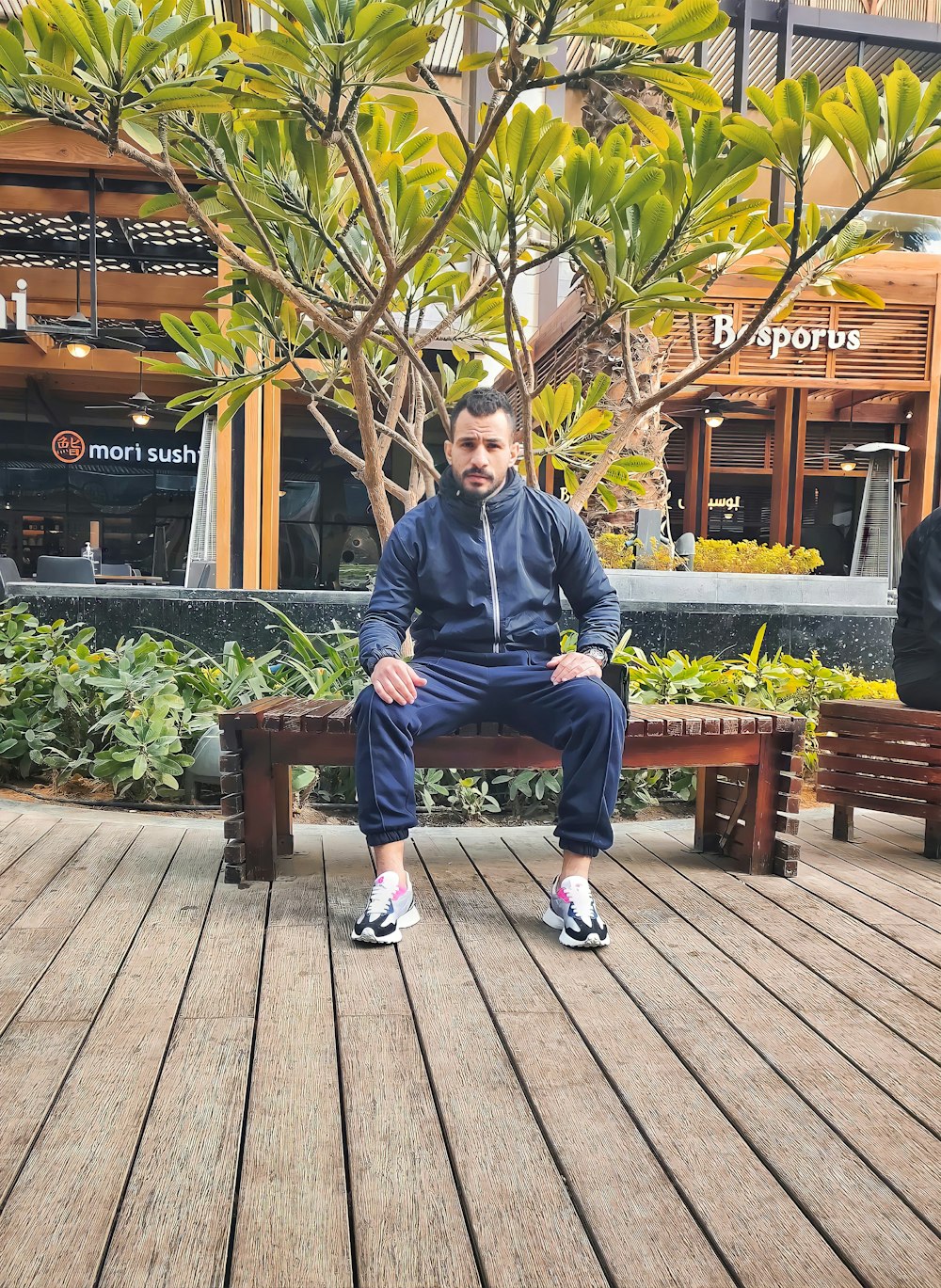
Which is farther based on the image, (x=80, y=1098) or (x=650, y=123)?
(x=650, y=123)

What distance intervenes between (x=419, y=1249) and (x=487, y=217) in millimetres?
2453

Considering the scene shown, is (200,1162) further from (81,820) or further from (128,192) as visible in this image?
(128,192)

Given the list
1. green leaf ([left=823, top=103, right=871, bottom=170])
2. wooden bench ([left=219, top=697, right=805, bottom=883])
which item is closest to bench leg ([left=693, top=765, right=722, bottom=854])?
wooden bench ([left=219, top=697, right=805, bottom=883])

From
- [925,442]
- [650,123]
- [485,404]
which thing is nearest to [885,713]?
[485,404]

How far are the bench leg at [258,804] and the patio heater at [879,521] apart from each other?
9334 millimetres

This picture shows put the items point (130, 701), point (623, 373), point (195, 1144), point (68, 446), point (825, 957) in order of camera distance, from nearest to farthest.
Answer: point (195, 1144), point (825, 957), point (130, 701), point (623, 373), point (68, 446)

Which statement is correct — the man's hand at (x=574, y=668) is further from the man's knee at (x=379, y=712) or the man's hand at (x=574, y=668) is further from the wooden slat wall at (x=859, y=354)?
the wooden slat wall at (x=859, y=354)

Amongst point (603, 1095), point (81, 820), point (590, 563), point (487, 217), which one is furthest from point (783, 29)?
point (603, 1095)

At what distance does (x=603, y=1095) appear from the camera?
1.47m

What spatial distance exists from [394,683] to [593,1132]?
1.10m

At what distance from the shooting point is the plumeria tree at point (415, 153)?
1.89m

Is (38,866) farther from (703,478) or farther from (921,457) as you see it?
(703,478)

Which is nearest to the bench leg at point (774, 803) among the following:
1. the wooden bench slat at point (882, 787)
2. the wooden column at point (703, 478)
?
the wooden bench slat at point (882, 787)

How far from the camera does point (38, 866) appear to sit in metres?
2.63
